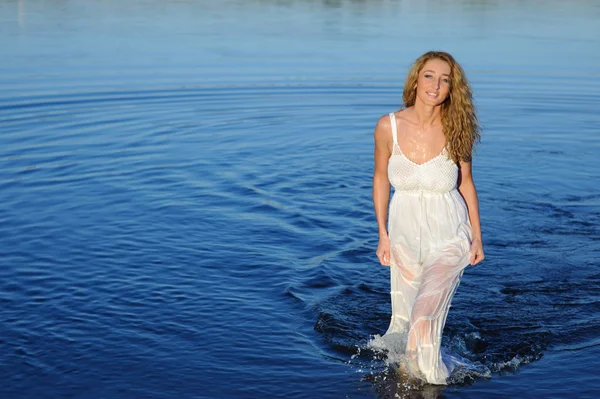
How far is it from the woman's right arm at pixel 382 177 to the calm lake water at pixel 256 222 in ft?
3.59

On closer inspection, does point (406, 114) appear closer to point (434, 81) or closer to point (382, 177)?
point (434, 81)

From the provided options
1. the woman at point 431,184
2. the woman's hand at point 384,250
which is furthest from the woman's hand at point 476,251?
the woman's hand at point 384,250

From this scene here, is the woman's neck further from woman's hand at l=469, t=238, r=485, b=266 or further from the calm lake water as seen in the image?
the calm lake water

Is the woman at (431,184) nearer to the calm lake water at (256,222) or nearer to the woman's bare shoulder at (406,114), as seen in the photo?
the woman's bare shoulder at (406,114)

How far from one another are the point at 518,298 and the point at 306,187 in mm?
4604

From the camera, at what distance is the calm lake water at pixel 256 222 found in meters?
7.63

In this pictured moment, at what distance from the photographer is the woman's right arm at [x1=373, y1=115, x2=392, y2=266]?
6910mm

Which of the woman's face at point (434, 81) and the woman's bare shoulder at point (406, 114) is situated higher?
the woman's face at point (434, 81)

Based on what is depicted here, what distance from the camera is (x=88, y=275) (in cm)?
952

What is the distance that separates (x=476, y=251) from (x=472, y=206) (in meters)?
0.34

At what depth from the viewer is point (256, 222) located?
1140 cm

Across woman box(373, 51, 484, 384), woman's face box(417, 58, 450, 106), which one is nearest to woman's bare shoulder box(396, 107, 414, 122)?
woman box(373, 51, 484, 384)

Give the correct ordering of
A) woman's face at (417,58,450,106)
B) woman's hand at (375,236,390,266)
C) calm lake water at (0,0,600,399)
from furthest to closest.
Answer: calm lake water at (0,0,600,399), woman's hand at (375,236,390,266), woman's face at (417,58,450,106)

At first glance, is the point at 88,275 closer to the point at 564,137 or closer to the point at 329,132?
the point at 329,132
